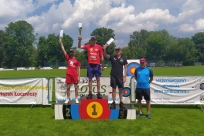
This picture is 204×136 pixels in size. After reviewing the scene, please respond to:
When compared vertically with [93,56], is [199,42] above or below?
above

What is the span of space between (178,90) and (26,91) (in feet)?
20.3

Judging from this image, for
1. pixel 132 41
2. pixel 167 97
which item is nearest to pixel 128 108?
pixel 167 97

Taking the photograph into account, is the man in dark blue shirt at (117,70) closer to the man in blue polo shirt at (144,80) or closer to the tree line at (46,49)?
the man in blue polo shirt at (144,80)

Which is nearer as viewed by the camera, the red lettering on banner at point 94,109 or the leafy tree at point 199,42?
the red lettering on banner at point 94,109

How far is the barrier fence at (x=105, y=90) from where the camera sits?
9.04m

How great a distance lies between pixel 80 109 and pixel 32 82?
309 centimetres

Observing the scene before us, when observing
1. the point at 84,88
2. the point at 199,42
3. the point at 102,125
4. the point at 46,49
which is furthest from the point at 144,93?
the point at 199,42

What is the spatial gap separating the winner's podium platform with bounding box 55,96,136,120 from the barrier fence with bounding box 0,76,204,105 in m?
2.16

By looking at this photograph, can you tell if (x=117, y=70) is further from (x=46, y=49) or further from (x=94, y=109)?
(x=46, y=49)

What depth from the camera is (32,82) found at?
934 centimetres

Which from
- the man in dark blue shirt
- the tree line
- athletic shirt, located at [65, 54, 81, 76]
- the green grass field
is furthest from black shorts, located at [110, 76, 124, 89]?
the tree line

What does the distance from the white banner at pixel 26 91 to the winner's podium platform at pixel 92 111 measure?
7.23 feet

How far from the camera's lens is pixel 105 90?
9.54 metres

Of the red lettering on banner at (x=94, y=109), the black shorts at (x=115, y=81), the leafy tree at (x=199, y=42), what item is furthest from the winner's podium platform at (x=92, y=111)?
the leafy tree at (x=199, y=42)
